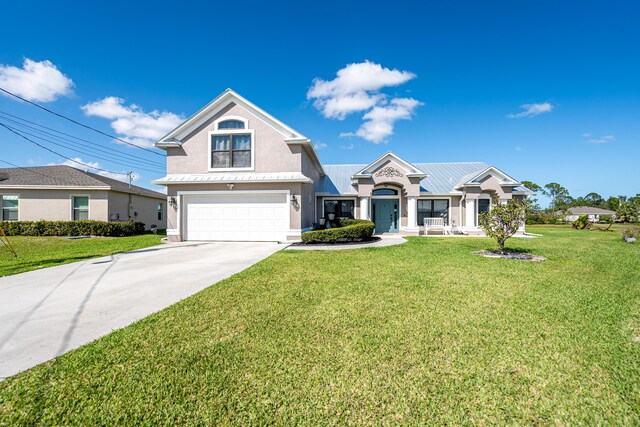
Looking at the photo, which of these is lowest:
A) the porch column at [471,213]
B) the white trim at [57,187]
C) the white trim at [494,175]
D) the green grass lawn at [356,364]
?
the green grass lawn at [356,364]

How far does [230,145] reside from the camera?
44.9 ft

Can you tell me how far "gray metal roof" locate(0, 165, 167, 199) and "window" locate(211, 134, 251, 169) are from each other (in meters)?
9.32

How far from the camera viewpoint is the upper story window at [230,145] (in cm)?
1362

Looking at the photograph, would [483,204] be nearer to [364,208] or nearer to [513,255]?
[364,208]

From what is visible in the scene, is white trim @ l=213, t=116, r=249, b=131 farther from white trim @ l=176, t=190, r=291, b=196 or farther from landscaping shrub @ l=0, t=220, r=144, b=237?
landscaping shrub @ l=0, t=220, r=144, b=237

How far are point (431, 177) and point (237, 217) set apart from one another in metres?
14.2

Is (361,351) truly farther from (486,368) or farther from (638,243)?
(638,243)

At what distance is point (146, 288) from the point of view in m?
5.71

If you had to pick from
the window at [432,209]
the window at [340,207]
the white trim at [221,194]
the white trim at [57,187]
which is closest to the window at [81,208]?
the white trim at [57,187]

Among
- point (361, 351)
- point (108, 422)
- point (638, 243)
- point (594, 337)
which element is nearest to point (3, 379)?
point (108, 422)

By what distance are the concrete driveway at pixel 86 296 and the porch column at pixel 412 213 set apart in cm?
1144

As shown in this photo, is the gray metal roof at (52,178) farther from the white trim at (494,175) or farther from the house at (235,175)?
the white trim at (494,175)

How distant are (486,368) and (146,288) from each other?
5975 millimetres

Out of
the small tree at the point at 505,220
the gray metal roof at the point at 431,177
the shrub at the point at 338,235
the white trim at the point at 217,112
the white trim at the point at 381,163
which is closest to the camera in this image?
the small tree at the point at 505,220
